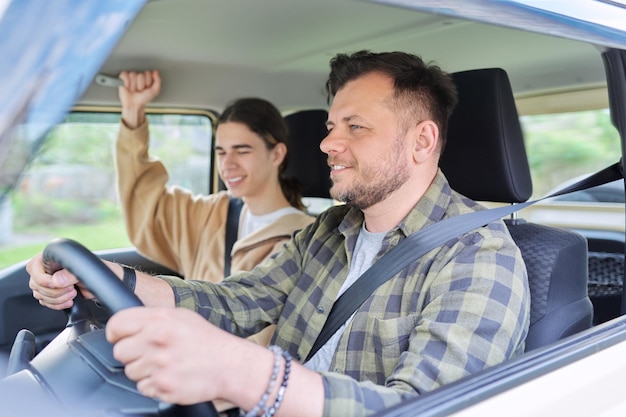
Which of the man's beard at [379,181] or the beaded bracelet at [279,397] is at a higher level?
the man's beard at [379,181]

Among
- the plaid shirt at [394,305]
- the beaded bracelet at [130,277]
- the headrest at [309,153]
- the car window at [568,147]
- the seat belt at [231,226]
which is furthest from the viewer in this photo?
the car window at [568,147]

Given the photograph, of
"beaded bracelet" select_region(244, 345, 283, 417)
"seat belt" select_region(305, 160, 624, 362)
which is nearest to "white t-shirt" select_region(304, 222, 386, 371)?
"seat belt" select_region(305, 160, 624, 362)

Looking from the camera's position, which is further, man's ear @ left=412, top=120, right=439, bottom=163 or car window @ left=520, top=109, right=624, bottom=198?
car window @ left=520, top=109, right=624, bottom=198

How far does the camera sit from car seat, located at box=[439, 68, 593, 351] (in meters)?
1.68

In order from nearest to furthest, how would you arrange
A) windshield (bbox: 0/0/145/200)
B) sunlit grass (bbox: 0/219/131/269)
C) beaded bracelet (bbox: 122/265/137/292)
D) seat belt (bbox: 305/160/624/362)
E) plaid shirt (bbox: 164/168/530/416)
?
windshield (bbox: 0/0/145/200) < sunlit grass (bbox: 0/219/131/269) < plaid shirt (bbox: 164/168/530/416) < seat belt (bbox: 305/160/624/362) < beaded bracelet (bbox: 122/265/137/292)

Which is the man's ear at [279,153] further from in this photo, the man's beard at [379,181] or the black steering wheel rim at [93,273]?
the black steering wheel rim at [93,273]

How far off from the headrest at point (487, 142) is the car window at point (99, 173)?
3.50 ft

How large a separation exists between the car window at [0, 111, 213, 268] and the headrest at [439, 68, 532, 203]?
1066mm

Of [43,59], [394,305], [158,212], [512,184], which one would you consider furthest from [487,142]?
[158,212]

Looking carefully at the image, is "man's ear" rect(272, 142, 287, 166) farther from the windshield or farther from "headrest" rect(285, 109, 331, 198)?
the windshield

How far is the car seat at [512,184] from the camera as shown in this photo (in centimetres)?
168

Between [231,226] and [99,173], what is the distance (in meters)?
0.62

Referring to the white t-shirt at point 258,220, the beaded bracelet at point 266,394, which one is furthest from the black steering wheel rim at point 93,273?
the white t-shirt at point 258,220

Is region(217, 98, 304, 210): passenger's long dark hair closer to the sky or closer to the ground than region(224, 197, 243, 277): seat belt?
closer to the sky
